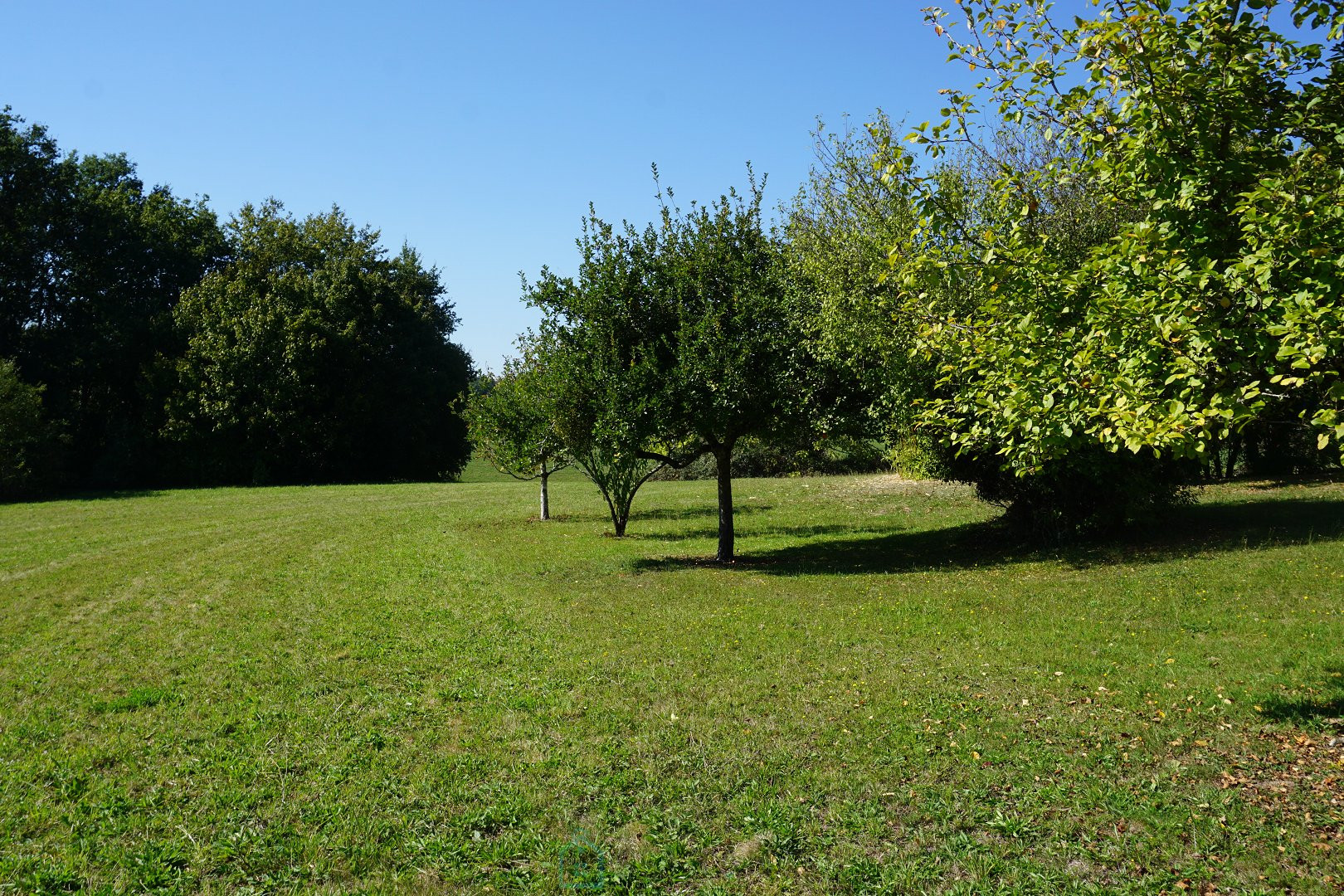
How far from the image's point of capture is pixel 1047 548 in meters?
17.6

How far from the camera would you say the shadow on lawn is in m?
15.4

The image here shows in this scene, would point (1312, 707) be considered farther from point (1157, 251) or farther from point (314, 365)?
point (314, 365)

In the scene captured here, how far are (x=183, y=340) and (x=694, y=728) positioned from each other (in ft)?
152

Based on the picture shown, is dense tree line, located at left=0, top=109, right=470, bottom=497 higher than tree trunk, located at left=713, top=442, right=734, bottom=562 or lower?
higher

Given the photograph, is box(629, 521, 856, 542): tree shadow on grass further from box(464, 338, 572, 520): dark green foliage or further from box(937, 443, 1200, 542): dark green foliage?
box(937, 443, 1200, 542): dark green foliage

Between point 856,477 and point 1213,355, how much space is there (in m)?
29.4

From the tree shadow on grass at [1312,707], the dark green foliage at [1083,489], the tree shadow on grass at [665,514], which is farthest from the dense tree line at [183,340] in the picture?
the tree shadow on grass at [1312,707]

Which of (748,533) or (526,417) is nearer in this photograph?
(526,417)

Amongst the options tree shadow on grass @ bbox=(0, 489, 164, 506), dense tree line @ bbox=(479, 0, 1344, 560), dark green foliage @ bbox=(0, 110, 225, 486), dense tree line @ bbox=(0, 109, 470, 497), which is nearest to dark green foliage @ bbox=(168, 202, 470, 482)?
dense tree line @ bbox=(0, 109, 470, 497)

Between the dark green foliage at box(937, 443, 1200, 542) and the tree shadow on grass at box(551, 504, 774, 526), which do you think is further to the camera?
the tree shadow on grass at box(551, 504, 774, 526)

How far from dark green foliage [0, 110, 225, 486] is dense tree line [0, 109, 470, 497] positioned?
9 cm

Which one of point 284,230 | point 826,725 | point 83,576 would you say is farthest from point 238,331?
point 826,725

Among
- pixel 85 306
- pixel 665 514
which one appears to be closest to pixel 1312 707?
pixel 665 514

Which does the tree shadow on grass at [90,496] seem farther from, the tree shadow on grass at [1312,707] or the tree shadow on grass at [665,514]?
the tree shadow on grass at [1312,707]
